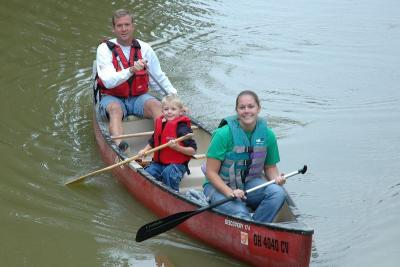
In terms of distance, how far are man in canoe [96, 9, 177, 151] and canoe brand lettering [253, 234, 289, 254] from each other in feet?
8.03

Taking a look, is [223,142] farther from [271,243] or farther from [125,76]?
[125,76]

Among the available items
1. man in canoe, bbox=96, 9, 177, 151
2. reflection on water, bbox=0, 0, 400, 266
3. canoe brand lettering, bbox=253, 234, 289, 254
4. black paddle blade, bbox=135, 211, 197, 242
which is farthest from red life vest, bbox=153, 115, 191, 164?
canoe brand lettering, bbox=253, 234, 289, 254

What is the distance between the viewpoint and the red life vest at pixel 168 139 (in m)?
6.49

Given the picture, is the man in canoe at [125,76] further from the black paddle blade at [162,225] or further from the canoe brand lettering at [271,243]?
the canoe brand lettering at [271,243]

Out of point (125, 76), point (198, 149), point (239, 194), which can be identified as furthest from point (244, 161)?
point (125, 76)

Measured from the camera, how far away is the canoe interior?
220 inches

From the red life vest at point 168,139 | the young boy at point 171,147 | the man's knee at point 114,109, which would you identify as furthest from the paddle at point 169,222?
the man's knee at point 114,109

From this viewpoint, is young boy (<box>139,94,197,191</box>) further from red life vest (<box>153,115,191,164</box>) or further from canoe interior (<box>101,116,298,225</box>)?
canoe interior (<box>101,116,298,225</box>)

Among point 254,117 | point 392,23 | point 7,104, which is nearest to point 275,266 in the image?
point 254,117

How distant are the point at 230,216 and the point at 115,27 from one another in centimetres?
301

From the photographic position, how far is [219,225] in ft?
18.4

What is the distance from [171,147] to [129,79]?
1641 mm

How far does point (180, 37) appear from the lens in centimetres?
1222

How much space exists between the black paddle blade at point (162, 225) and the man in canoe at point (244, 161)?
0.27 metres
